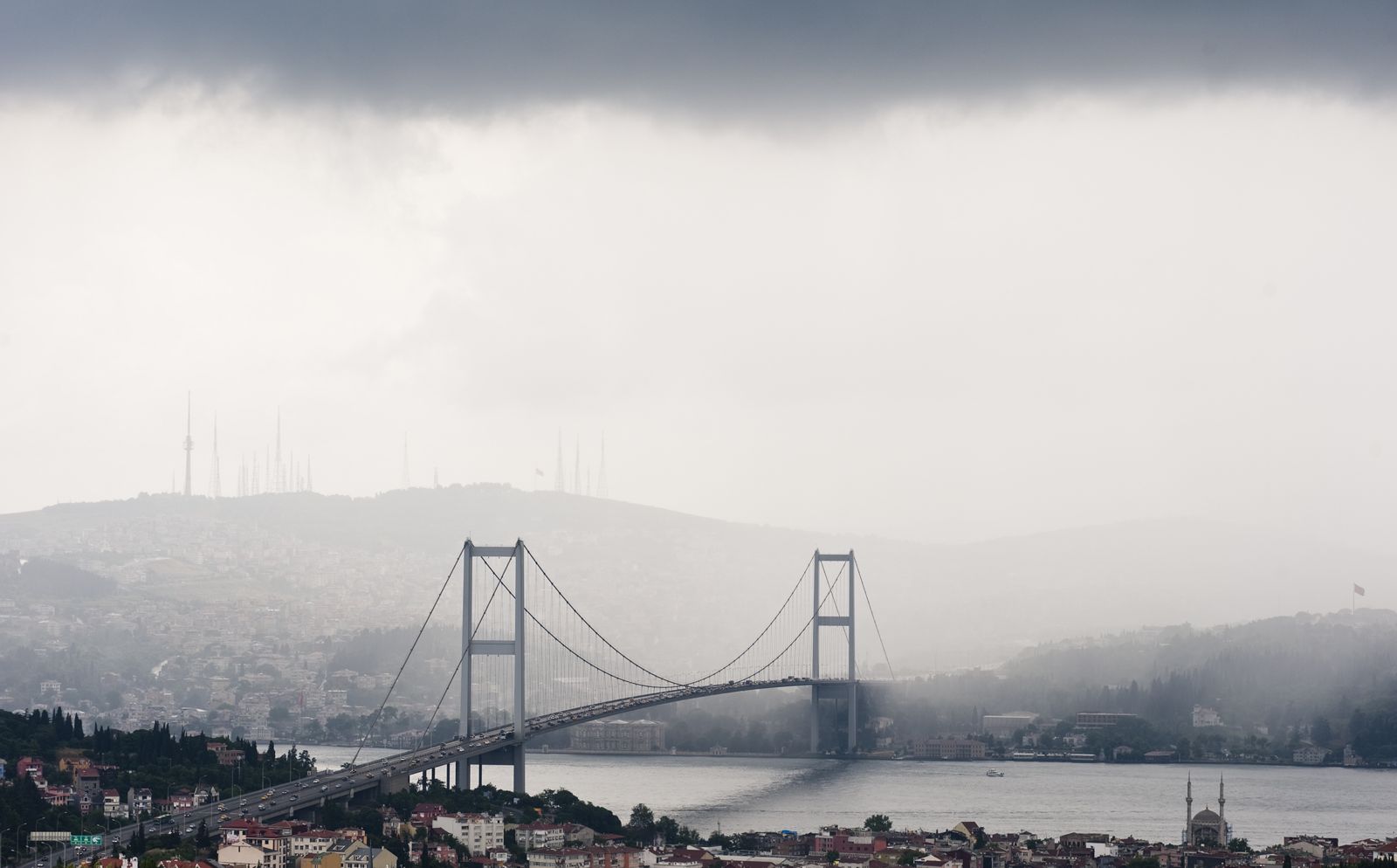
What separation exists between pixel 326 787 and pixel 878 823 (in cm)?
908

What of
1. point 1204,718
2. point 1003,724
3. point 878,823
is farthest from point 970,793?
point 1204,718

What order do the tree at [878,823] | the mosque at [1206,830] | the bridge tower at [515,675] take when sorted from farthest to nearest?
the bridge tower at [515,675] → the mosque at [1206,830] → the tree at [878,823]

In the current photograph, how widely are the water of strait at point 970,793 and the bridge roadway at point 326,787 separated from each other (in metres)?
1.74

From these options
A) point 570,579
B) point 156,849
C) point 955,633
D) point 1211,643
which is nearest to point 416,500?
point 570,579

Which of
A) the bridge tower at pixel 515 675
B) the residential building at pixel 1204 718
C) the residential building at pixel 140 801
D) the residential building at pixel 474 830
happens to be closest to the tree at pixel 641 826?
the residential building at pixel 474 830

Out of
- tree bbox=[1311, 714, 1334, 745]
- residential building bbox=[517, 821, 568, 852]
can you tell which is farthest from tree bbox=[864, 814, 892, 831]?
tree bbox=[1311, 714, 1334, 745]

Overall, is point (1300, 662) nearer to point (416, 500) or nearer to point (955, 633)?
point (955, 633)

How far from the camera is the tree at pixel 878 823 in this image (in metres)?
42.7

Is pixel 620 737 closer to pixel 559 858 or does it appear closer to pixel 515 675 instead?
pixel 515 675

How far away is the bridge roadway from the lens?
3531 centimetres

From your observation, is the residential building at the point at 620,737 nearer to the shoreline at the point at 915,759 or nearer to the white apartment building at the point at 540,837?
the shoreline at the point at 915,759

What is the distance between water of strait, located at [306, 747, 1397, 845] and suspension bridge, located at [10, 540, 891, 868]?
1932mm

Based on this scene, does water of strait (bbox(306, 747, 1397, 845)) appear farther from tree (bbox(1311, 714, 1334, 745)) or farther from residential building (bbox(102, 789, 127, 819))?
residential building (bbox(102, 789, 127, 819))

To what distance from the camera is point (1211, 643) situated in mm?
101000
